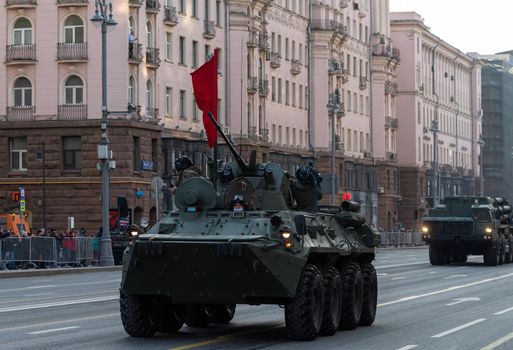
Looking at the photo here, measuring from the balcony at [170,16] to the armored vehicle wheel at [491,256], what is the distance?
22258mm

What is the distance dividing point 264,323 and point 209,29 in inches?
2114

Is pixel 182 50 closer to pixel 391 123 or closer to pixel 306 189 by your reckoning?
pixel 391 123

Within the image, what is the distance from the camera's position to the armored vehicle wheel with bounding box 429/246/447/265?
53031 millimetres

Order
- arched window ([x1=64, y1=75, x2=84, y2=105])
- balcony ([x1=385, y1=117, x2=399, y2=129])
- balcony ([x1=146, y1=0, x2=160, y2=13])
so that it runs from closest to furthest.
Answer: arched window ([x1=64, y1=75, x2=84, y2=105]), balcony ([x1=146, y1=0, x2=160, y2=13]), balcony ([x1=385, y1=117, x2=399, y2=129])

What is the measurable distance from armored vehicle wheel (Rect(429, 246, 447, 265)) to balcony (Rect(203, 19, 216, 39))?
977 inches

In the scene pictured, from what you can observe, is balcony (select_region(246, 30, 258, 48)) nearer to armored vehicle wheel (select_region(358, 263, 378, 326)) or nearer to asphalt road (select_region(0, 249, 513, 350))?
asphalt road (select_region(0, 249, 513, 350))

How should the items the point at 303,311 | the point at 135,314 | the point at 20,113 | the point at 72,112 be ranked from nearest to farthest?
1. the point at 303,311
2. the point at 135,314
3. the point at 72,112
4. the point at 20,113

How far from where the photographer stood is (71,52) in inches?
2500

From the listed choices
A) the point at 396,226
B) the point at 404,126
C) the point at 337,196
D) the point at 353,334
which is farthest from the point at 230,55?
the point at 353,334

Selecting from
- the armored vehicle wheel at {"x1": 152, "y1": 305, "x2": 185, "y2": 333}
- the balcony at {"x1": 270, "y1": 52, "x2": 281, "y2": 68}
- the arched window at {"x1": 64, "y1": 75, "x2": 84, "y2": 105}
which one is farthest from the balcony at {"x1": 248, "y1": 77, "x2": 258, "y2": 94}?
the armored vehicle wheel at {"x1": 152, "y1": 305, "x2": 185, "y2": 333}

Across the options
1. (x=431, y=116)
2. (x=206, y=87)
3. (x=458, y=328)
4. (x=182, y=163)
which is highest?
(x=431, y=116)

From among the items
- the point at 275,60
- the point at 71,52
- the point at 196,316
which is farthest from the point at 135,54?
the point at 196,316

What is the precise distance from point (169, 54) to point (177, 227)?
2020 inches

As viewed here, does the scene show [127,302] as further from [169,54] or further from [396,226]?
[396,226]
